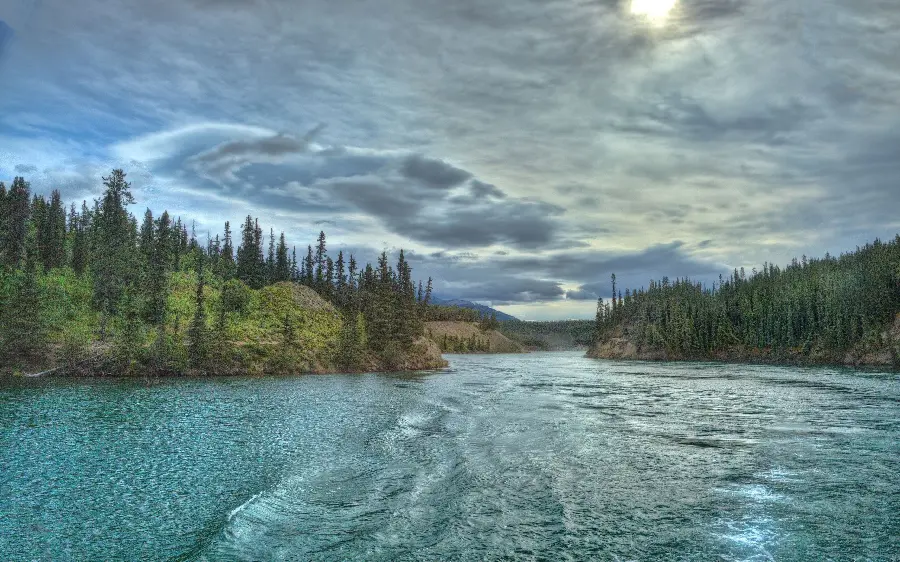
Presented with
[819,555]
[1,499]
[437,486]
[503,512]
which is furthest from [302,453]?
[819,555]

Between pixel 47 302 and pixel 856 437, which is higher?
pixel 47 302

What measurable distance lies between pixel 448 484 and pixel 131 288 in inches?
4622

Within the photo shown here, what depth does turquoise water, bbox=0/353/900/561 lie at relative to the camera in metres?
16.3

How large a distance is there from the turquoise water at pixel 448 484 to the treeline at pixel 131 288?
1785 inches

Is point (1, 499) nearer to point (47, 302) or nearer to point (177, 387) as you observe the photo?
point (177, 387)

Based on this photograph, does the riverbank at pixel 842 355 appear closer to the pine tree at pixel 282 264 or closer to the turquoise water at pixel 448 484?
the turquoise water at pixel 448 484

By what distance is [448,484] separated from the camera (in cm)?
2350

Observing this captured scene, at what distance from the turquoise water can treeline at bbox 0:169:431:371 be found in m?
45.3

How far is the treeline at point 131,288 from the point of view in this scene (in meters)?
87.4

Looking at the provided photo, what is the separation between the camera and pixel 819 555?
15477 mm

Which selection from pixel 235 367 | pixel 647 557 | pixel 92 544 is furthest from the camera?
pixel 235 367

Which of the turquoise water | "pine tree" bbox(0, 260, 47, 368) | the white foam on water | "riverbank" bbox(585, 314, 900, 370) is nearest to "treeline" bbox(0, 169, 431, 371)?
"pine tree" bbox(0, 260, 47, 368)

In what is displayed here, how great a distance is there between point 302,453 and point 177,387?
4862 cm

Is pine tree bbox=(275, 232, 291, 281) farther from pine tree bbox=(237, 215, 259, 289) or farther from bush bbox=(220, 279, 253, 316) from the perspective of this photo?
bush bbox=(220, 279, 253, 316)
